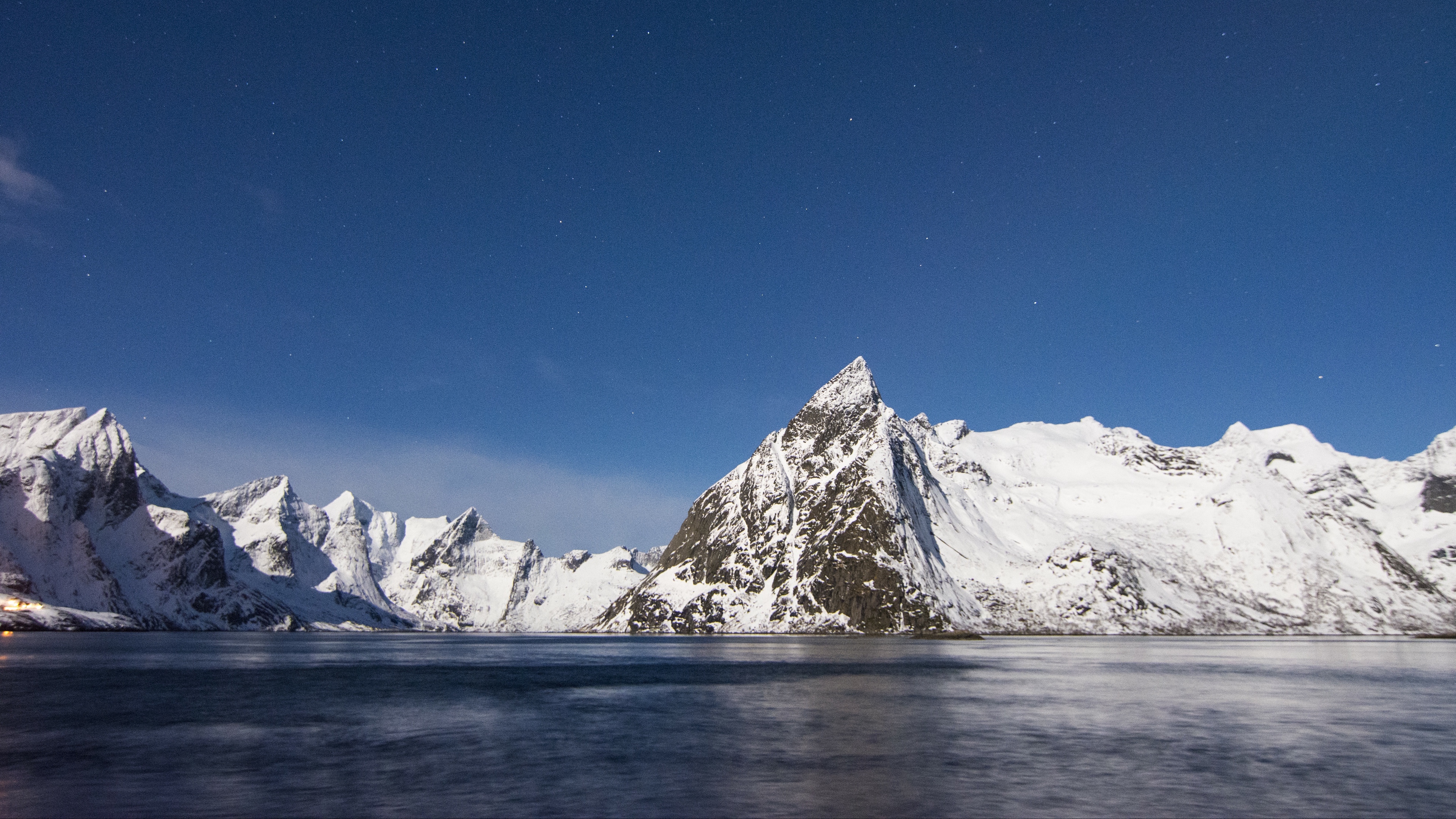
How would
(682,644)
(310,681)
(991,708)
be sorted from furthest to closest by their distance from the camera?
(682,644), (310,681), (991,708)

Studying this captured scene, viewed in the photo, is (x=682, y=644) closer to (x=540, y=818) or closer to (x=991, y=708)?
(x=991, y=708)

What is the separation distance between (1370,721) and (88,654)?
500ft

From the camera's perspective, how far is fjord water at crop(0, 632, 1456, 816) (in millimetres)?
25344

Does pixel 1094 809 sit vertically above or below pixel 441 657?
above

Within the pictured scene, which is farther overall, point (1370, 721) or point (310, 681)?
point (310, 681)

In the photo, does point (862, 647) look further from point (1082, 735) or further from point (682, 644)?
point (1082, 735)

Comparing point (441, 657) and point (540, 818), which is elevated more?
point (540, 818)

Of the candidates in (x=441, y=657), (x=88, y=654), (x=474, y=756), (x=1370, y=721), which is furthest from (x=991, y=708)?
(x=88, y=654)

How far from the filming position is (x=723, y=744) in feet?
122

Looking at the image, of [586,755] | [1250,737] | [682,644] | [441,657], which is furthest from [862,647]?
[586,755]

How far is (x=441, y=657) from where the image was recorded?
447 feet

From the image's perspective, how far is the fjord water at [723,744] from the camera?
2534 centimetres

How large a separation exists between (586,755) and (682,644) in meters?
163

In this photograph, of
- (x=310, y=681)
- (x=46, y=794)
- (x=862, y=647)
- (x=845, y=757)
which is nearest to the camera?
(x=46, y=794)
